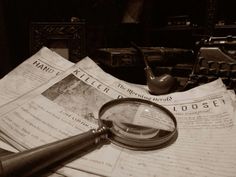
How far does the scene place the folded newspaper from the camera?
1.27 feet

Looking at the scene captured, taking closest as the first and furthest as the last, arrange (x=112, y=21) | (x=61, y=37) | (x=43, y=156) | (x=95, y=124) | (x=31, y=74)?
(x=43, y=156), (x=95, y=124), (x=31, y=74), (x=61, y=37), (x=112, y=21)

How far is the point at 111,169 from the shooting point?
379 millimetres

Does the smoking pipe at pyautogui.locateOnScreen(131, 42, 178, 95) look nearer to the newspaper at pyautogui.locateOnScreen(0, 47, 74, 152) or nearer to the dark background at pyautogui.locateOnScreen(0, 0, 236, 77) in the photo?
the newspaper at pyautogui.locateOnScreen(0, 47, 74, 152)

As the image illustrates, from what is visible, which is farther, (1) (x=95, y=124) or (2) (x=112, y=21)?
(2) (x=112, y=21)

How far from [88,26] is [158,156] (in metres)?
1.00

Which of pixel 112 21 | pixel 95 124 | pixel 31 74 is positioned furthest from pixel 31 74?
pixel 112 21

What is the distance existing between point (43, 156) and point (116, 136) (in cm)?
14

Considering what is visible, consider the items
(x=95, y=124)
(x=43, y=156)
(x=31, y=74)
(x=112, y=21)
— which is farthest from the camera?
(x=112, y=21)

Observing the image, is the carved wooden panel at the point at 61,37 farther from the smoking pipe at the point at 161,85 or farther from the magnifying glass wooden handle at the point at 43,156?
the magnifying glass wooden handle at the point at 43,156

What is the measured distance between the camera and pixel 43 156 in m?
0.34

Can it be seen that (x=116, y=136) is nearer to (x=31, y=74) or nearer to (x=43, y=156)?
(x=43, y=156)

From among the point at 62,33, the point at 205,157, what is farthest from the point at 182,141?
the point at 62,33

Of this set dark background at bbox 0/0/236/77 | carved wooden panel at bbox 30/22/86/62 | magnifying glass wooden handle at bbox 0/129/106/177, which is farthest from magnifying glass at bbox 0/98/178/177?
dark background at bbox 0/0/236/77

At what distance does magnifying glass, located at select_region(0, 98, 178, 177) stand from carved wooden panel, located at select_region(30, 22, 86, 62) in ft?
1.56
